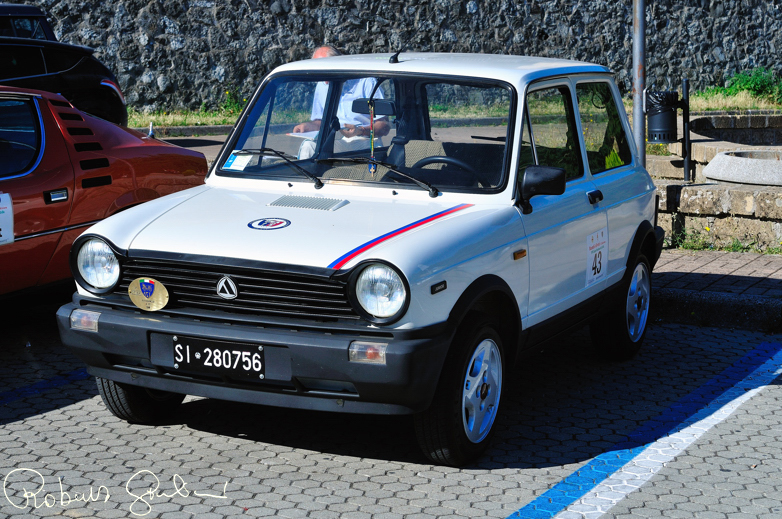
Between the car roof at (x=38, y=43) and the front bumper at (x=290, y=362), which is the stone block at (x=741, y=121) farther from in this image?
the front bumper at (x=290, y=362)

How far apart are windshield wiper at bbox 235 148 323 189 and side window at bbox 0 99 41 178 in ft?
5.23

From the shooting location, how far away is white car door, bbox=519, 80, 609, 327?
484 centimetres

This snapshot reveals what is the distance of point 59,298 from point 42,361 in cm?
43

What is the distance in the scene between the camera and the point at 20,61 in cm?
966

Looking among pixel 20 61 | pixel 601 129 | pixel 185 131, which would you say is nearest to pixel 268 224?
pixel 601 129

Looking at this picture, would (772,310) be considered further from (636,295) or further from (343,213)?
(343,213)

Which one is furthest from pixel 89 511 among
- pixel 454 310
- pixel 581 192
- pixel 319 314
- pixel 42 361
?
pixel 581 192

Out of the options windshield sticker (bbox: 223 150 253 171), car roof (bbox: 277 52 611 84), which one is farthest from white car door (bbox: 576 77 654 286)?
windshield sticker (bbox: 223 150 253 171)

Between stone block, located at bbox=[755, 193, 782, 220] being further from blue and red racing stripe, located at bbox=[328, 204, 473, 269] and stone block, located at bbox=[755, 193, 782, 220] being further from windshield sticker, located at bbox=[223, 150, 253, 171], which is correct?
windshield sticker, located at bbox=[223, 150, 253, 171]

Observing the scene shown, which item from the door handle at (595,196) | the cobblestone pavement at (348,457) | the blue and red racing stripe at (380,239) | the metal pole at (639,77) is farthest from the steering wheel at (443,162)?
the metal pole at (639,77)

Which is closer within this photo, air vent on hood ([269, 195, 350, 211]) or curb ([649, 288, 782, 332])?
air vent on hood ([269, 195, 350, 211])

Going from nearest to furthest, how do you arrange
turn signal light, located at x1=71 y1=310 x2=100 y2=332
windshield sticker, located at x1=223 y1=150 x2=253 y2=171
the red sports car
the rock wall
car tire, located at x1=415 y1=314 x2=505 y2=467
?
car tire, located at x1=415 y1=314 x2=505 y2=467 < turn signal light, located at x1=71 y1=310 x2=100 y2=332 < windshield sticker, located at x1=223 y1=150 x2=253 y2=171 < the red sports car < the rock wall

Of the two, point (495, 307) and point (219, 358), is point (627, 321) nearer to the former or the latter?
point (495, 307)

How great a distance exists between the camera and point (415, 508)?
12.8 ft
